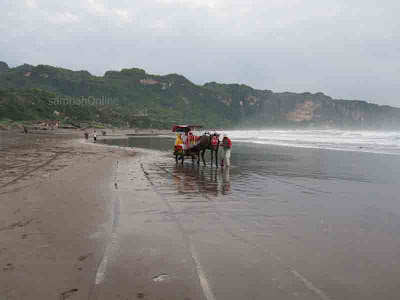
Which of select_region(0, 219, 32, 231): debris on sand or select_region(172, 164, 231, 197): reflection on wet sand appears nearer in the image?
select_region(0, 219, 32, 231): debris on sand

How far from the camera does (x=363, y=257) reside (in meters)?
4.36

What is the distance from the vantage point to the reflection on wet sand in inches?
364

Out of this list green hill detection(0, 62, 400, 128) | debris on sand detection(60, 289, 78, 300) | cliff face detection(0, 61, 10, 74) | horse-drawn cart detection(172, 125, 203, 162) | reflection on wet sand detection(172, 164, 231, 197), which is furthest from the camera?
cliff face detection(0, 61, 10, 74)

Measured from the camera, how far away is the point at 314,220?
623 centimetres

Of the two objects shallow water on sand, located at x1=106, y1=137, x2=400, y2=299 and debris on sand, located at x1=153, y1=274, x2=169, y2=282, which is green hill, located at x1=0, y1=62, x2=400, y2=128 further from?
debris on sand, located at x1=153, y1=274, x2=169, y2=282

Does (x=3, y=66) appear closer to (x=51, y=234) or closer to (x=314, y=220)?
(x=51, y=234)

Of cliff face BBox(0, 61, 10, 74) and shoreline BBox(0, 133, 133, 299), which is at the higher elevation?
cliff face BBox(0, 61, 10, 74)

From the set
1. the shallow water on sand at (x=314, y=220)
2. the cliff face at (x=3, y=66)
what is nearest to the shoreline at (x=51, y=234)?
the shallow water on sand at (x=314, y=220)

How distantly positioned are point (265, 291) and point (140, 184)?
24.2ft

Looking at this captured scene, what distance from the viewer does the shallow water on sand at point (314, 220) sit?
150 inches

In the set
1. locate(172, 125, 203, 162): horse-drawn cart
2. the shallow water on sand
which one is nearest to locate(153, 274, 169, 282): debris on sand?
the shallow water on sand

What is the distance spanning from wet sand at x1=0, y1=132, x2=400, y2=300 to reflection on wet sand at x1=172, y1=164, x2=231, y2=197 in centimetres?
17

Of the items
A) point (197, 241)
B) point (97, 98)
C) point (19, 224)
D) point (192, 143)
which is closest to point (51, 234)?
point (19, 224)

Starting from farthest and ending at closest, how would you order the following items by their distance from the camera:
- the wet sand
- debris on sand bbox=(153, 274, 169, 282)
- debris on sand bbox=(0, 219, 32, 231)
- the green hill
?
1. the green hill
2. debris on sand bbox=(0, 219, 32, 231)
3. debris on sand bbox=(153, 274, 169, 282)
4. the wet sand
